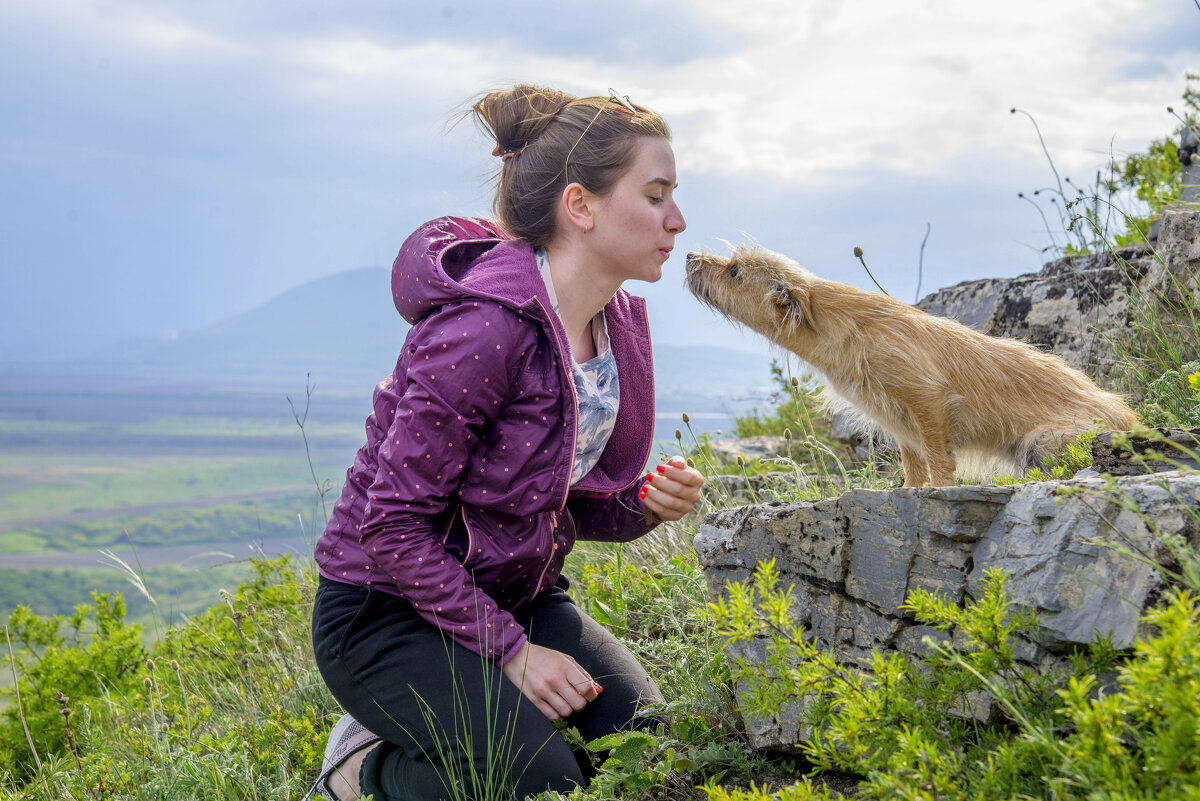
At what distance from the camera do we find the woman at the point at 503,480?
2.75 meters

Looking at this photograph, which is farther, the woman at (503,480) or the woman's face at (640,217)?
the woman's face at (640,217)

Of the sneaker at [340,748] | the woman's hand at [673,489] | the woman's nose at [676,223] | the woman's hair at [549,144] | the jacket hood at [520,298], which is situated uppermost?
the woman's hair at [549,144]

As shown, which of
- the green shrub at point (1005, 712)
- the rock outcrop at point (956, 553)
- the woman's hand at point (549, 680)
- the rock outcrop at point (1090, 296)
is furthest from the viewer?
the rock outcrop at point (1090, 296)

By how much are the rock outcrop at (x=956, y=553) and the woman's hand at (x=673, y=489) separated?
26 cm

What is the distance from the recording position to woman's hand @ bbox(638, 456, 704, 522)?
3.11m

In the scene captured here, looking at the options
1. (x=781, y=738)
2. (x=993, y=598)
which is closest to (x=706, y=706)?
(x=781, y=738)

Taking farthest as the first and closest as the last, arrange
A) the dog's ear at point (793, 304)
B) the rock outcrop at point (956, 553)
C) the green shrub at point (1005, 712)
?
the dog's ear at point (793, 304) < the rock outcrop at point (956, 553) < the green shrub at point (1005, 712)

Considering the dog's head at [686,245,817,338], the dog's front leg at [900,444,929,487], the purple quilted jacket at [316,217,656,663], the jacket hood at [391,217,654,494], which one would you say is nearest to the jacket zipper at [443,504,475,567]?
the purple quilted jacket at [316,217,656,663]

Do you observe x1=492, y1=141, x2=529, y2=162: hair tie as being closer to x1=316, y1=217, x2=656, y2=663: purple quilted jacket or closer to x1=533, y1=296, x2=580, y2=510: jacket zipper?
x1=316, y1=217, x2=656, y2=663: purple quilted jacket

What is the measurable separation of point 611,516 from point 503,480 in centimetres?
74

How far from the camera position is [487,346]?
9.12 ft

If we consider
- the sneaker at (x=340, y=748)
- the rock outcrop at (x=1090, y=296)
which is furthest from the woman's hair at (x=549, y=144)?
the rock outcrop at (x=1090, y=296)

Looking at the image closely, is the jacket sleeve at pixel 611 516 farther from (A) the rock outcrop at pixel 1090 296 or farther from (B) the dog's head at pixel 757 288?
(A) the rock outcrop at pixel 1090 296

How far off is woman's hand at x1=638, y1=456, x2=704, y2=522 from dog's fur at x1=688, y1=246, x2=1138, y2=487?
1036 mm
